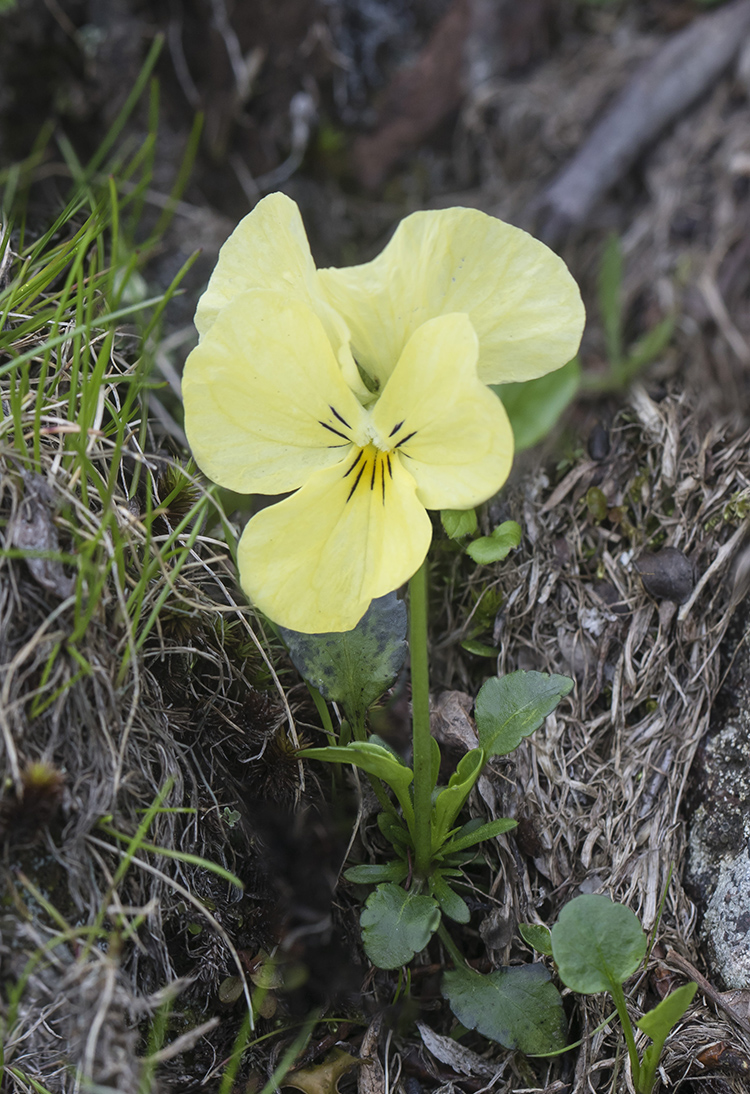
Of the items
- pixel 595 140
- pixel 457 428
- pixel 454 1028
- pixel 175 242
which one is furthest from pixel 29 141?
pixel 454 1028

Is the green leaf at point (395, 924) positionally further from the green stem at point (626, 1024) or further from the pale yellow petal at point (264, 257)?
the pale yellow petal at point (264, 257)

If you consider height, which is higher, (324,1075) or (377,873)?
(377,873)

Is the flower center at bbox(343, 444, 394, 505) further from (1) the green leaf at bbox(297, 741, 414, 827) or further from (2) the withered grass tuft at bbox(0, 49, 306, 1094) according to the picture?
(1) the green leaf at bbox(297, 741, 414, 827)

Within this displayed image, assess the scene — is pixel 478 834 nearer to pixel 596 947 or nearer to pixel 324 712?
pixel 596 947

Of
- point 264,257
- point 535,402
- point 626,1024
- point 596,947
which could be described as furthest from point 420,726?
point 535,402

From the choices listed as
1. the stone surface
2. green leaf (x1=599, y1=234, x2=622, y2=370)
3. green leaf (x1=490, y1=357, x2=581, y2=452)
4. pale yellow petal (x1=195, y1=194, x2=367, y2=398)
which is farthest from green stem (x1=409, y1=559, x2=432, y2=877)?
green leaf (x1=599, y1=234, x2=622, y2=370)

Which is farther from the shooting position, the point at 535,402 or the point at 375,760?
the point at 535,402
